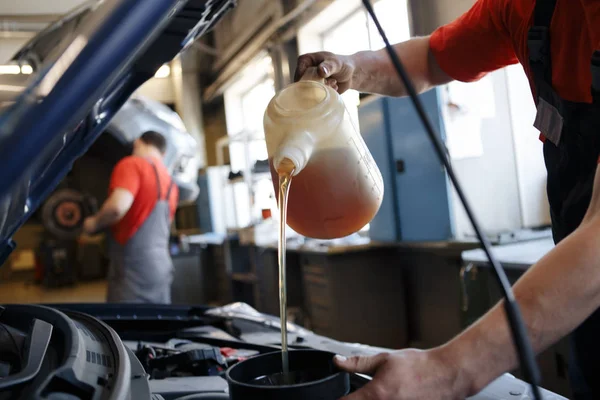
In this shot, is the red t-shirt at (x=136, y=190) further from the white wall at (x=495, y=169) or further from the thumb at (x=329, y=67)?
the thumb at (x=329, y=67)

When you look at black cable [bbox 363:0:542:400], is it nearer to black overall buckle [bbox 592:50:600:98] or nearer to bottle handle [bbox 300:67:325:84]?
black overall buckle [bbox 592:50:600:98]

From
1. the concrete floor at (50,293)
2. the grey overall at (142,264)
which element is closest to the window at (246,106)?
the concrete floor at (50,293)

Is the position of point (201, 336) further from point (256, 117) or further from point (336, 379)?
point (256, 117)

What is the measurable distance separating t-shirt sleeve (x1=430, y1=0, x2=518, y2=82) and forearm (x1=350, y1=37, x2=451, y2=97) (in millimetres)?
25

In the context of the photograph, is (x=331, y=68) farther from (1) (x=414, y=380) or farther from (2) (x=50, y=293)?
(2) (x=50, y=293)

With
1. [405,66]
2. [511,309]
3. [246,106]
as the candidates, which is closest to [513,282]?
[405,66]

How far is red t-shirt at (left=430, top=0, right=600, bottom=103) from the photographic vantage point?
0.93 metres

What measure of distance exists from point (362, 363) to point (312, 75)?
24.2 inches

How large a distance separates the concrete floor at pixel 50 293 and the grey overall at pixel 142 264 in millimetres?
4178

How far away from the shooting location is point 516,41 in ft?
3.70

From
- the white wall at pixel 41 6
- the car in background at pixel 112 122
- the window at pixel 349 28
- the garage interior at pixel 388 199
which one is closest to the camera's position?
the car in background at pixel 112 122

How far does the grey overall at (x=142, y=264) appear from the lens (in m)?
3.08

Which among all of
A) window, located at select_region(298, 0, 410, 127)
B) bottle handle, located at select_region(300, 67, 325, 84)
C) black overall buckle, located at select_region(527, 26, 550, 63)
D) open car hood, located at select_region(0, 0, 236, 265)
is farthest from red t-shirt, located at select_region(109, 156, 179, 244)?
open car hood, located at select_region(0, 0, 236, 265)

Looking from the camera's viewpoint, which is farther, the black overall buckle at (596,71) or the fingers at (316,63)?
the fingers at (316,63)
